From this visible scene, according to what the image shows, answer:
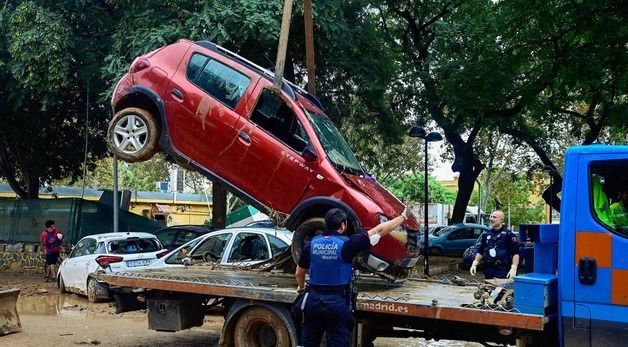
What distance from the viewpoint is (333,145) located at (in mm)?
8109

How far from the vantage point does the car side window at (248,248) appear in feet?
33.7

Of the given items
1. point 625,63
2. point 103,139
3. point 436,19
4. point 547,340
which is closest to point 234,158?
point 547,340

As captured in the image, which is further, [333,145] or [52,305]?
[52,305]

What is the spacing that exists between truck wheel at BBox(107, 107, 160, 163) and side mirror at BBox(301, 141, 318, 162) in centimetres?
191

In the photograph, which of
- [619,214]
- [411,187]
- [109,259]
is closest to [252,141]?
[619,214]

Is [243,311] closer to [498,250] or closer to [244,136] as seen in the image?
[244,136]

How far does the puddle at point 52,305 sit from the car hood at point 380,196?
22.5 ft

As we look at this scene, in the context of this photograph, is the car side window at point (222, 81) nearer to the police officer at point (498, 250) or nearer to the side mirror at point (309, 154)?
the side mirror at point (309, 154)

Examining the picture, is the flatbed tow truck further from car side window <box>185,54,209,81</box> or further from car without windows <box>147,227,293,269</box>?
car side window <box>185,54,209,81</box>

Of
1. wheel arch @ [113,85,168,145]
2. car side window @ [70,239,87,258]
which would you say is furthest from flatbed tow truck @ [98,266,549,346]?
car side window @ [70,239,87,258]

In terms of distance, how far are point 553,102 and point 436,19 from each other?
467 centimetres

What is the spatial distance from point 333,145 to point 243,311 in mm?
2223

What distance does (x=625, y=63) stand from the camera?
13.5 meters

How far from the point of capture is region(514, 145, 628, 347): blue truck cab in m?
5.16
